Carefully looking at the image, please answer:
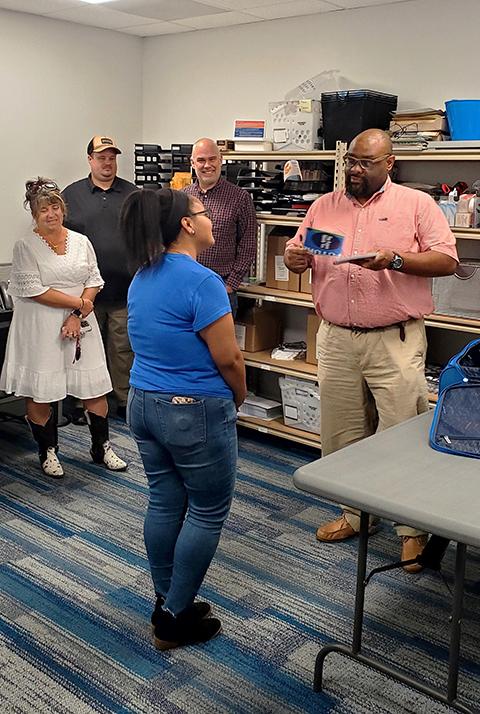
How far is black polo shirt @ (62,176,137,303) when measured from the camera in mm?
4539

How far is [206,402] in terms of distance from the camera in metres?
2.25

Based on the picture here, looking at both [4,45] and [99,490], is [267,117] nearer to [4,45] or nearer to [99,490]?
[4,45]

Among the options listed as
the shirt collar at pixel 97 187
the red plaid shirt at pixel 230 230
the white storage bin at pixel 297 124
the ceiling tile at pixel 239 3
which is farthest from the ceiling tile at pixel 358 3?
the shirt collar at pixel 97 187

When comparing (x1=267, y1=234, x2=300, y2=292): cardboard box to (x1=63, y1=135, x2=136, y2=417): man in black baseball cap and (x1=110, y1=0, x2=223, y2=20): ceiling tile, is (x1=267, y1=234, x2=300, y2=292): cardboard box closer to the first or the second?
(x1=63, y1=135, x2=136, y2=417): man in black baseball cap

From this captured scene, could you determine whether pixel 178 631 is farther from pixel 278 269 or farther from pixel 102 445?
pixel 278 269

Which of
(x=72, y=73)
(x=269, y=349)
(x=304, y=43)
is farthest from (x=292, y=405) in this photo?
(x=72, y=73)

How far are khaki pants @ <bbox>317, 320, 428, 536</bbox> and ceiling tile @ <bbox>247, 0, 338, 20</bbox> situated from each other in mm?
1922

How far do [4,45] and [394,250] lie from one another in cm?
289

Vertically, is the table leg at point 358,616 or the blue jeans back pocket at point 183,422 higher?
the blue jeans back pocket at point 183,422

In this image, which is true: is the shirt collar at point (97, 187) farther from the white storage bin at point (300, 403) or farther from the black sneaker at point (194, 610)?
the black sneaker at point (194, 610)

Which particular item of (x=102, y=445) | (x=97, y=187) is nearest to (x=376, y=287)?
(x=102, y=445)

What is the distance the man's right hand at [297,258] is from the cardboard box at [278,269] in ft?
4.08

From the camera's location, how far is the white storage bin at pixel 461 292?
3.68 m

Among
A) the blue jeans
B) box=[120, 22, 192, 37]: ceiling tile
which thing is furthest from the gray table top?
box=[120, 22, 192, 37]: ceiling tile
